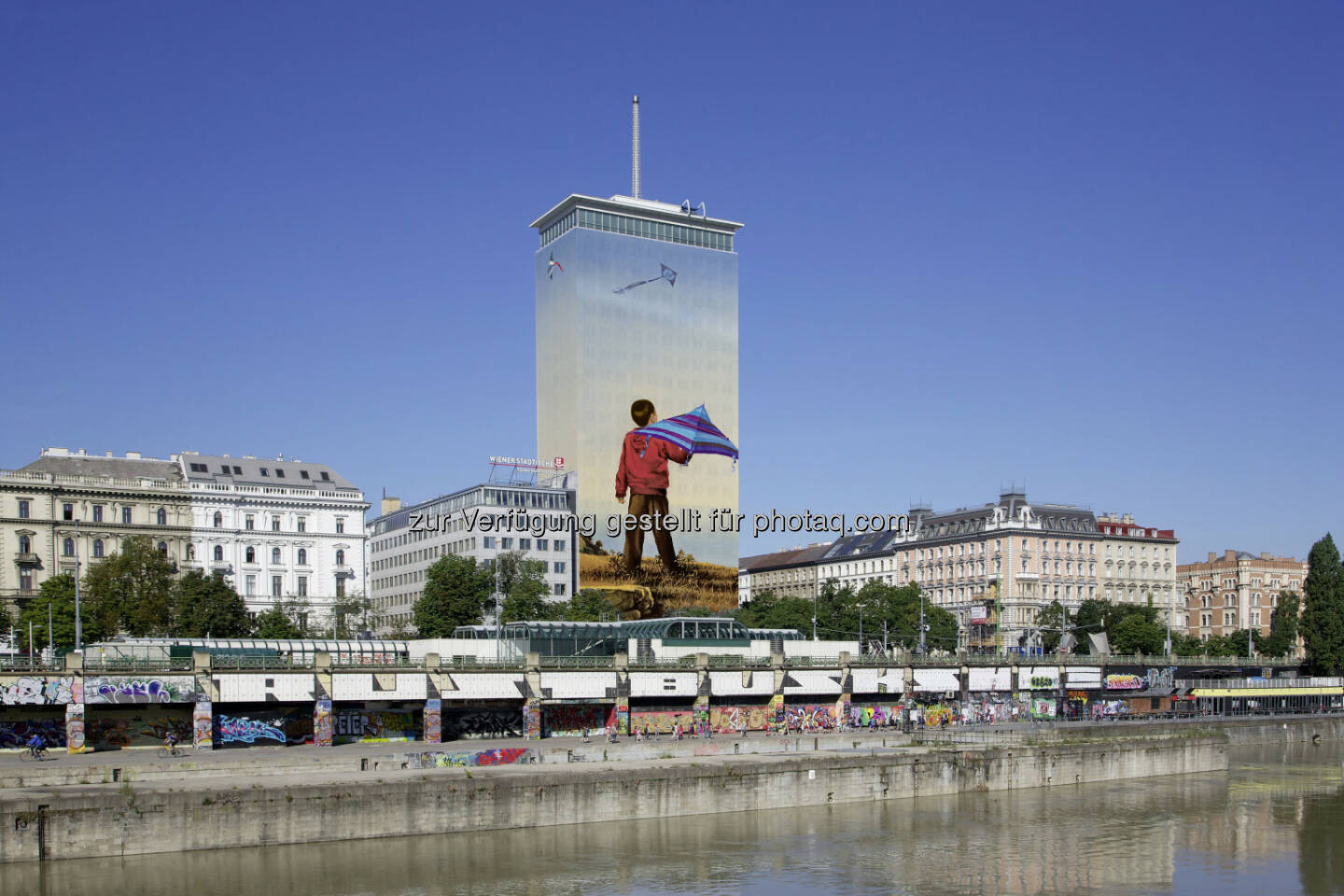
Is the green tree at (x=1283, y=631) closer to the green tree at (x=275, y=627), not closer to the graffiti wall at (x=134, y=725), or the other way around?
the green tree at (x=275, y=627)

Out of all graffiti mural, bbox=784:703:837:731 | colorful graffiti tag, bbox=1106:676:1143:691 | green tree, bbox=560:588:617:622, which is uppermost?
green tree, bbox=560:588:617:622

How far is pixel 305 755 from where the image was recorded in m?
81.5

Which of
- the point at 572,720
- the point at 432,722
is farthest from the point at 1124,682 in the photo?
the point at 432,722

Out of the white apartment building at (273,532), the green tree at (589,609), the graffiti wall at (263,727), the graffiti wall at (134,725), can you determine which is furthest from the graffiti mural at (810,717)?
the white apartment building at (273,532)

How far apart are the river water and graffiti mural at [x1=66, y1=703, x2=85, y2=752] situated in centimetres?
2367

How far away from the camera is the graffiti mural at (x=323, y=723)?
90.4 m

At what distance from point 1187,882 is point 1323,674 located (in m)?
110

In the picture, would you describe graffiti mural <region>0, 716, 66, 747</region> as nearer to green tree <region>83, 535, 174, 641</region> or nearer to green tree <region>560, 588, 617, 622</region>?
green tree <region>83, 535, 174, 641</region>

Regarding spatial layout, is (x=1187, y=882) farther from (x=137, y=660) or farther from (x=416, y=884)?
(x=137, y=660)

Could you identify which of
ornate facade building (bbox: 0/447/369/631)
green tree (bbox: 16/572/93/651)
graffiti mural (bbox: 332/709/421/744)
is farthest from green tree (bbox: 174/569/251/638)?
graffiti mural (bbox: 332/709/421/744)

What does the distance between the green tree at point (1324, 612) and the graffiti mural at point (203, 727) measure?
421 ft

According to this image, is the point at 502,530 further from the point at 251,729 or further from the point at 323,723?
the point at 251,729

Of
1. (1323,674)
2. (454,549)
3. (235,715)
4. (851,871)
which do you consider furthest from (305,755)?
(1323,674)

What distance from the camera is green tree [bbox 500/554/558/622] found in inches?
5984
